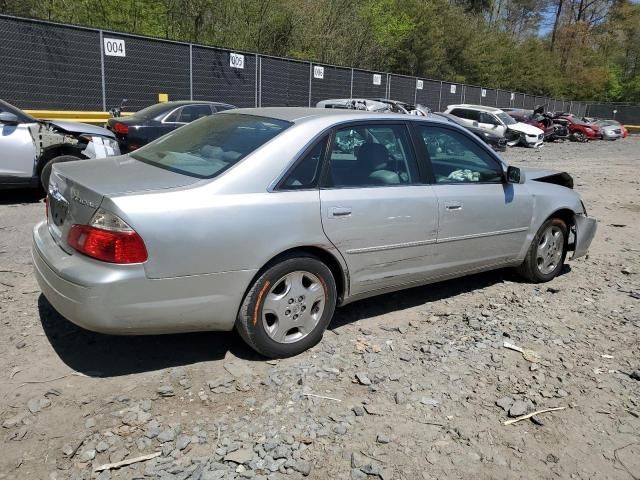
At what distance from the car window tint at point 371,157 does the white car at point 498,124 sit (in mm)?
Result: 19150

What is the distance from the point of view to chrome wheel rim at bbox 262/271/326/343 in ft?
11.5

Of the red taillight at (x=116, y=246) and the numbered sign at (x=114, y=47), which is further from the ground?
the numbered sign at (x=114, y=47)

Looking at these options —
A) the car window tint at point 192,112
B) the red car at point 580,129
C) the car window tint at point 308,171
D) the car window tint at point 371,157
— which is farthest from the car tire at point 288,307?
Answer: the red car at point 580,129

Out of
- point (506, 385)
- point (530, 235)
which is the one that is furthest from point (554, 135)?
point (506, 385)

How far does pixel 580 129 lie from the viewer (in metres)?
31.8

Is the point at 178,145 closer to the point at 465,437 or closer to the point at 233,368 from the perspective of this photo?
the point at 233,368

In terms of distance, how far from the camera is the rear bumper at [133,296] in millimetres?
2951

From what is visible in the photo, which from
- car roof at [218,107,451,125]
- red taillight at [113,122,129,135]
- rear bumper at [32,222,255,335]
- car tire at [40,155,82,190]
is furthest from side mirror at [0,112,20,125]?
rear bumper at [32,222,255,335]

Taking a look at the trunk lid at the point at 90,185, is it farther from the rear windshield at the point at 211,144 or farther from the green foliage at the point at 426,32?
the green foliage at the point at 426,32

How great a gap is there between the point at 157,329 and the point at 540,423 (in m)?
2.20

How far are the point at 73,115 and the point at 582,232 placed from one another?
11.7 meters

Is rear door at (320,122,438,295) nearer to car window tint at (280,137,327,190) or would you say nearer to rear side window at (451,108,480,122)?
car window tint at (280,137,327,190)

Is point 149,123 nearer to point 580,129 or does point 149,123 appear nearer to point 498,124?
point 498,124

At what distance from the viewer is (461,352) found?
3938 millimetres
